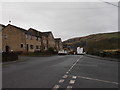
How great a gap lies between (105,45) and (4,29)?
129ft

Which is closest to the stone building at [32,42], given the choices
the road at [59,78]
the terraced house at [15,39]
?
the terraced house at [15,39]

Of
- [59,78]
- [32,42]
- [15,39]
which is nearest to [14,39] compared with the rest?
[15,39]

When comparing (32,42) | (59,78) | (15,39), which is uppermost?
(15,39)

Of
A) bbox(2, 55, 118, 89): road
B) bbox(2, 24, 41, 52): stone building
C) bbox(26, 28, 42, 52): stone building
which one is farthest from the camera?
bbox(26, 28, 42, 52): stone building

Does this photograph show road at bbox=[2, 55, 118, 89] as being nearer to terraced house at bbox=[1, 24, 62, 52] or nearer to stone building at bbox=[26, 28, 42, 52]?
terraced house at bbox=[1, 24, 62, 52]

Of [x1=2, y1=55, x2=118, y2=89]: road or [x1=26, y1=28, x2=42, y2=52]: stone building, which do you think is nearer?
[x1=2, y1=55, x2=118, y2=89]: road

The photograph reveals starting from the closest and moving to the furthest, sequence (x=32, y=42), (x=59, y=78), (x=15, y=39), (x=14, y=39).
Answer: (x=59, y=78), (x=15, y=39), (x=14, y=39), (x=32, y=42)

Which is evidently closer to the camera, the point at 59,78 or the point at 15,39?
the point at 59,78

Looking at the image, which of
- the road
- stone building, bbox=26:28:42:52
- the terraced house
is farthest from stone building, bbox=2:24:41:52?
the road

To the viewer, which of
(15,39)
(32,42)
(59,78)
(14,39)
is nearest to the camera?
(59,78)

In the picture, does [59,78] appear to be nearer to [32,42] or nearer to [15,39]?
[15,39]

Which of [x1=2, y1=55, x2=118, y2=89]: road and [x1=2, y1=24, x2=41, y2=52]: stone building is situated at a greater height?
[x1=2, y1=24, x2=41, y2=52]: stone building

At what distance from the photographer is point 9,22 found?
5247 centimetres

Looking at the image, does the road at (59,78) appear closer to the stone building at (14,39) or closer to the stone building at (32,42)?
the stone building at (14,39)
